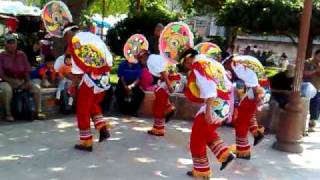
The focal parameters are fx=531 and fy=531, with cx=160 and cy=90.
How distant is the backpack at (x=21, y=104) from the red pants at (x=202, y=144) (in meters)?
3.72

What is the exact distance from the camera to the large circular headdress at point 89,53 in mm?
6609

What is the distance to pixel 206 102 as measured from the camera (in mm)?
5574

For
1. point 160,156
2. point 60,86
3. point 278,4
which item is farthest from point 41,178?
point 278,4

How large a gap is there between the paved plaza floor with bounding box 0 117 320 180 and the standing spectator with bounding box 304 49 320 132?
105cm

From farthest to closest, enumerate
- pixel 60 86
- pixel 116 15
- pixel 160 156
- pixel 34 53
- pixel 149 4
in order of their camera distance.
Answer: pixel 116 15 < pixel 149 4 < pixel 34 53 < pixel 60 86 < pixel 160 156

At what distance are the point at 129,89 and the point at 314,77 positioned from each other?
3370 mm

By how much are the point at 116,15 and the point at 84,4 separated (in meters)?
21.9

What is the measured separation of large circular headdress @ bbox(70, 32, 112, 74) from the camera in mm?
6609

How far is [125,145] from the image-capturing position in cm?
756

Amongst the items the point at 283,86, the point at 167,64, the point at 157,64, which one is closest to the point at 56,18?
the point at 157,64

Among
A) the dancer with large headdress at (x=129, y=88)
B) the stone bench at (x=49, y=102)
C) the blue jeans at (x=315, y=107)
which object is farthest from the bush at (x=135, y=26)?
the blue jeans at (x=315, y=107)

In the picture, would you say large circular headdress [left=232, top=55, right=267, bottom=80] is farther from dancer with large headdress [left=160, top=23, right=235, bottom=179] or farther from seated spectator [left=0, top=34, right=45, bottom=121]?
seated spectator [left=0, top=34, right=45, bottom=121]

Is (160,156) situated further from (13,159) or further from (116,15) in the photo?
(116,15)

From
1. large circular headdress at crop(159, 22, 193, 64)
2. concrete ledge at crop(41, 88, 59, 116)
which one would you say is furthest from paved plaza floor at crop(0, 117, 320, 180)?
large circular headdress at crop(159, 22, 193, 64)
